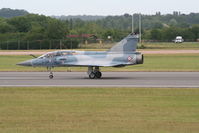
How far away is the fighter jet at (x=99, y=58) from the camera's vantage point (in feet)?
109

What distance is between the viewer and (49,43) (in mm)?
88875

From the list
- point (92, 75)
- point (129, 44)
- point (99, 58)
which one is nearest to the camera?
point (129, 44)

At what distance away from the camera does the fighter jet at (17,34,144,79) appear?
33.3 metres
